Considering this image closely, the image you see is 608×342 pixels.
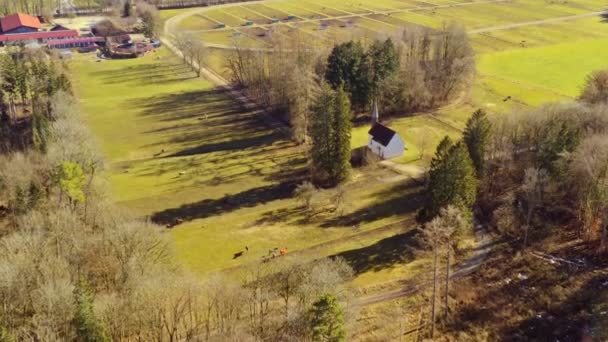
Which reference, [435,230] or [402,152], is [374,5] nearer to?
[402,152]

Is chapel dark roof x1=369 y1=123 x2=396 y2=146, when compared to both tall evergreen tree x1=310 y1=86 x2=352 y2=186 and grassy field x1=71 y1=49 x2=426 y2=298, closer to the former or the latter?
grassy field x1=71 y1=49 x2=426 y2=298

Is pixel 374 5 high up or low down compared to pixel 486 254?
up

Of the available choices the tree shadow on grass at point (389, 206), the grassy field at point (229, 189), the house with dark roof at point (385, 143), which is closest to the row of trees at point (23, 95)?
the grassy field at point (229, 189)

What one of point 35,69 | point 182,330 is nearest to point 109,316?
point 182,330

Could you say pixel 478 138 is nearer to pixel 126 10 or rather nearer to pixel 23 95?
pixel 23 95

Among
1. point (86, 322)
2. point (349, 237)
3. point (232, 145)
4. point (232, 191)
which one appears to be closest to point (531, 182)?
point (349, 237)

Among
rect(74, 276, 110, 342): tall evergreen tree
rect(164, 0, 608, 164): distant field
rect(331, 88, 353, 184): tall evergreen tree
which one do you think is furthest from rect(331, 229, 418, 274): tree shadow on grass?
rect(74, 276, 110, 342): tall evergreen tree

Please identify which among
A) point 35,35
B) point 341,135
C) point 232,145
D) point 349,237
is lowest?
point 349,237
